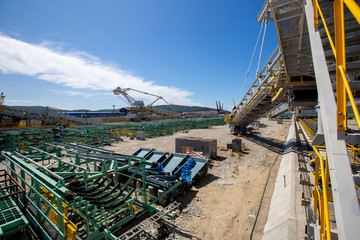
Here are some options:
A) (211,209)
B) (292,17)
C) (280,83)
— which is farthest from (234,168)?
(292,17)

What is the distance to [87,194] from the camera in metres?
4.39

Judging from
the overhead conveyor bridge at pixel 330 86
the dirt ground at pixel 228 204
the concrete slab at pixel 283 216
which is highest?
the overhead conveyor bridge at pixel 330 86

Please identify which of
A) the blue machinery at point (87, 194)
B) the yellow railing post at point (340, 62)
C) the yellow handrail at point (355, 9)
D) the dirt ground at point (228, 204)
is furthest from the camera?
the dirt ground at point (228, 204)

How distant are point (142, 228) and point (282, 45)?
8.79 m

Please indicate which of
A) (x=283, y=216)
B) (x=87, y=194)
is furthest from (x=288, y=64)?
(x=87, y=194)

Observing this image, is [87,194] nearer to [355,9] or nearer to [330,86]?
[330,86]

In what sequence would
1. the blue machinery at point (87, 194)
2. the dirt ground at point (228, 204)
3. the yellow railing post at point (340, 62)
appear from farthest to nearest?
1. the dirt ground at point (228, 204)
2. the blue machinery at point (87, 194)
3. the yellow railing post at point (340, 62)

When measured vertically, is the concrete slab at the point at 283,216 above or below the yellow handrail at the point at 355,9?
below

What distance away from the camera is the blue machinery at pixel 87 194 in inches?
164

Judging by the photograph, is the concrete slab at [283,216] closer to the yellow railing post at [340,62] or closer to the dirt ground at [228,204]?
the dirt ground at [228,204]

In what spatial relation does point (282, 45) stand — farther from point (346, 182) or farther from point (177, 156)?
point (177, 156)

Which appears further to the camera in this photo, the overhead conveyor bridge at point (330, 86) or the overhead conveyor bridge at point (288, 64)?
the overhead conveyor bridge at point (288, 64)

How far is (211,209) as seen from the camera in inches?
267

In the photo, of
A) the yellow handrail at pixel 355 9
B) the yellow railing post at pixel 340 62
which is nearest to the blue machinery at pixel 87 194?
the yellow railing post at pixel 340 62
